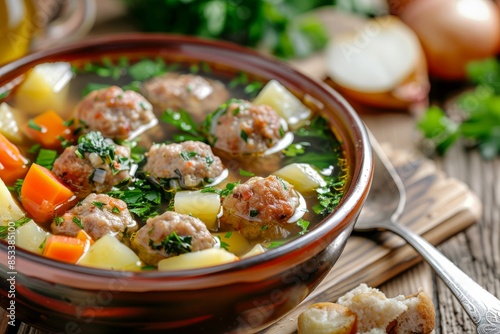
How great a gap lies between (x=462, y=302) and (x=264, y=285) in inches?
38.4

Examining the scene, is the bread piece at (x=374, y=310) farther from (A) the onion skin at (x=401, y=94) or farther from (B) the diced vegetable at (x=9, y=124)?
(A) the onion skin at (x=401, y=94)

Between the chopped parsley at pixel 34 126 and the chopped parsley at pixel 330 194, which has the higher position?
the chopped parsley at pixel 34 126

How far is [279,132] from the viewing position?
334 centimetres

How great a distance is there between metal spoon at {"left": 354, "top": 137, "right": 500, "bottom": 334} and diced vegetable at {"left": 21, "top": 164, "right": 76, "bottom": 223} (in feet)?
4.75

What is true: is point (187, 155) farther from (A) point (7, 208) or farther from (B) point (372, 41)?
(B) point (372, 41)

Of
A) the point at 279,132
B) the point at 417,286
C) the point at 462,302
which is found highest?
the point at 279,132

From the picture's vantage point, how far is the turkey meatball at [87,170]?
2.94m

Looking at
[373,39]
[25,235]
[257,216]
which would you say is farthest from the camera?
[373,39]

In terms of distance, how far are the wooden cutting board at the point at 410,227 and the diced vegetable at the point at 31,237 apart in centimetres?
99

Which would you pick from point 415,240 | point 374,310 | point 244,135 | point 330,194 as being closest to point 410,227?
point 415,240

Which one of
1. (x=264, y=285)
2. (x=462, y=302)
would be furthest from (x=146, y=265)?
(x=462, y=302)

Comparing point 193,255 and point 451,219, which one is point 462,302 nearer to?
point 451,219

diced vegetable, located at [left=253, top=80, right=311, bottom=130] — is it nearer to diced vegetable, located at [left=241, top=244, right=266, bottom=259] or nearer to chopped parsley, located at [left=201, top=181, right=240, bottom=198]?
chopped parsley, located at [left=201, top=181, right=240, bottom=198]

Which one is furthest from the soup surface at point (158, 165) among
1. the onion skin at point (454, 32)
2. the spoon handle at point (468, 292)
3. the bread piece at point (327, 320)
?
the onion skin at point (454, 32)
